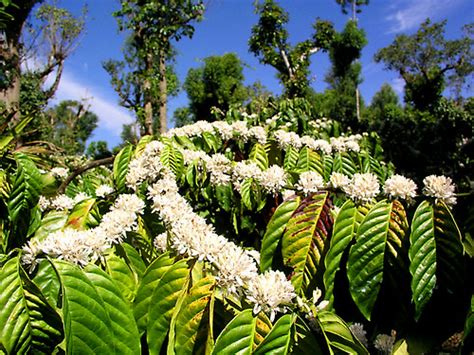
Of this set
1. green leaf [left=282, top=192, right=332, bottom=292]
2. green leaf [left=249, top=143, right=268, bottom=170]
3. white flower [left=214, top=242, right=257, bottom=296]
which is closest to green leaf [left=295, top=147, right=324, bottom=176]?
green leaf [left=249, top=143, right=268, bottom=170]

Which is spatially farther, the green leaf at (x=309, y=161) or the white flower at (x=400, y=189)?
the green leaf at (x=309, y=161)

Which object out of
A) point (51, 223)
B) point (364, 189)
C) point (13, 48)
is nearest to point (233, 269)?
point (364, 189)

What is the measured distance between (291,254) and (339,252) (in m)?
0.11

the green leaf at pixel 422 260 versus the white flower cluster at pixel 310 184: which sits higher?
the white flower cluster at pixel 310 184

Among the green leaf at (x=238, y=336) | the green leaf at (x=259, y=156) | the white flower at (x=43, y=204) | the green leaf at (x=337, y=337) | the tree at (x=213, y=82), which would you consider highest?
the tree at (x=213, y=82)

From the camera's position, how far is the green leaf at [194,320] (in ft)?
2.06

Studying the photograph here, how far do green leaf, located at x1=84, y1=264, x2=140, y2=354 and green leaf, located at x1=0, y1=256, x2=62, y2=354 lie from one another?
0.10m

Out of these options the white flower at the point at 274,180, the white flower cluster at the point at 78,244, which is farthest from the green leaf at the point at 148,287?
the white flower at the point at 274,180

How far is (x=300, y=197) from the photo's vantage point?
3.40 ft

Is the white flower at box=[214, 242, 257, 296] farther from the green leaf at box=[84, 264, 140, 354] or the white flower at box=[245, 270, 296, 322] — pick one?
the green leaf at box=[84, 264, 140, 354]

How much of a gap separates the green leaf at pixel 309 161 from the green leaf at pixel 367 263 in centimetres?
91

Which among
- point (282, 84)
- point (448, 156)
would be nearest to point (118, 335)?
point (448, 156)

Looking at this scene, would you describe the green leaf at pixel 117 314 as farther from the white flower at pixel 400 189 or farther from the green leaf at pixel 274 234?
the white flower at pixel 400 189

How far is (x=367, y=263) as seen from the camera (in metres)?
0.82
